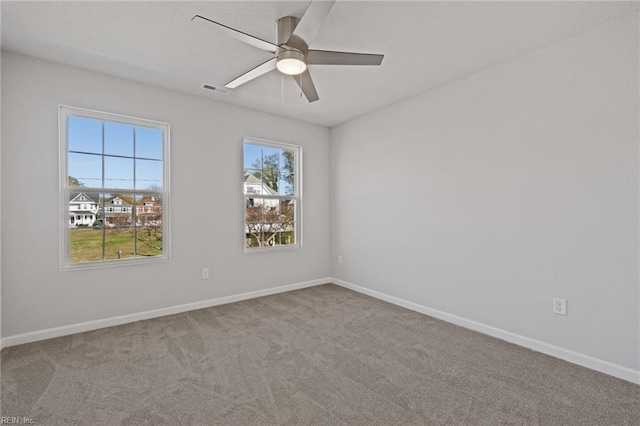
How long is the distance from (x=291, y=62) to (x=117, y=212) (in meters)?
2.52

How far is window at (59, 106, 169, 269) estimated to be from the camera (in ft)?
9.75

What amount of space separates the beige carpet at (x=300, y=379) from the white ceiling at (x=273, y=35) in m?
2.59

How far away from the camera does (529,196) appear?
265 centimetres

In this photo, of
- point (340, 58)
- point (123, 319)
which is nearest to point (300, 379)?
point (123, 319)

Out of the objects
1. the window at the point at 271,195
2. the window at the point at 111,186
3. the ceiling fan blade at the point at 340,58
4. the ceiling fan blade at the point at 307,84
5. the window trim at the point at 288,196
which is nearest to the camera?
the ceiling fan blade at the point at 340,58

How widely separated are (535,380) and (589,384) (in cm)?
34

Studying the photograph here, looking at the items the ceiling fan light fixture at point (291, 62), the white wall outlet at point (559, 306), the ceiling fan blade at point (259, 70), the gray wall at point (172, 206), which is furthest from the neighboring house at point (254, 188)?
the white wall outlet at point (559, 306)

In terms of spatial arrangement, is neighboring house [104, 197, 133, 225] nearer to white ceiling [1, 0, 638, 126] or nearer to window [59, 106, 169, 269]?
window [59, 106, 169, 269]

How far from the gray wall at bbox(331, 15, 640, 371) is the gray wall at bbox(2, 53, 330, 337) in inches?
59.7

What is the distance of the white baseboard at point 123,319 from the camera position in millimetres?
2695

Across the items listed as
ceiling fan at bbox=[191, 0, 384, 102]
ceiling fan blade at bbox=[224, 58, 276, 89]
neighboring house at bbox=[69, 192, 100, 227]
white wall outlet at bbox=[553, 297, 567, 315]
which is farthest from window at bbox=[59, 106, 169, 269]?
white wall outlet at bbox=[553, 297, 567, 315]

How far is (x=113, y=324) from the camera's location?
3.11m

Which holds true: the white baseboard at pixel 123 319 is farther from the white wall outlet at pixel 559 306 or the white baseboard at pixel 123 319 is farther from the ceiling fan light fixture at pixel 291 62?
the white wall outlet at pixel 559 306

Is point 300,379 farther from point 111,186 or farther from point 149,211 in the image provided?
point 111,186
